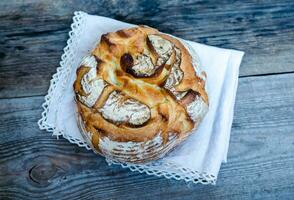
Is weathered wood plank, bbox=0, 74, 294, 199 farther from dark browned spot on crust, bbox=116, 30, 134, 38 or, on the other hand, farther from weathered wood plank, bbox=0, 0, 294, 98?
dark browned spot on crust, bbox=116, 30, 134, 38

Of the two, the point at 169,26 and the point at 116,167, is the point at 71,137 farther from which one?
the point at 169,26

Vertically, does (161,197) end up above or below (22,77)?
below

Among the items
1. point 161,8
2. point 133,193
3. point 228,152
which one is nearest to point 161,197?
point 133,193

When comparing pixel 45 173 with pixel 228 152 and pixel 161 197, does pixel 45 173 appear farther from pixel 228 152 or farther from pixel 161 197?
pixel 228 152

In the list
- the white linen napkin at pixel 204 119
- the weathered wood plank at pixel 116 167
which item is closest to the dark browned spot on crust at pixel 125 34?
the white linen napkin at pixel 204 119

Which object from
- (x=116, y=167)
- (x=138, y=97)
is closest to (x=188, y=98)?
(x=138, y=97)

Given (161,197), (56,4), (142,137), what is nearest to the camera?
(142,137)
